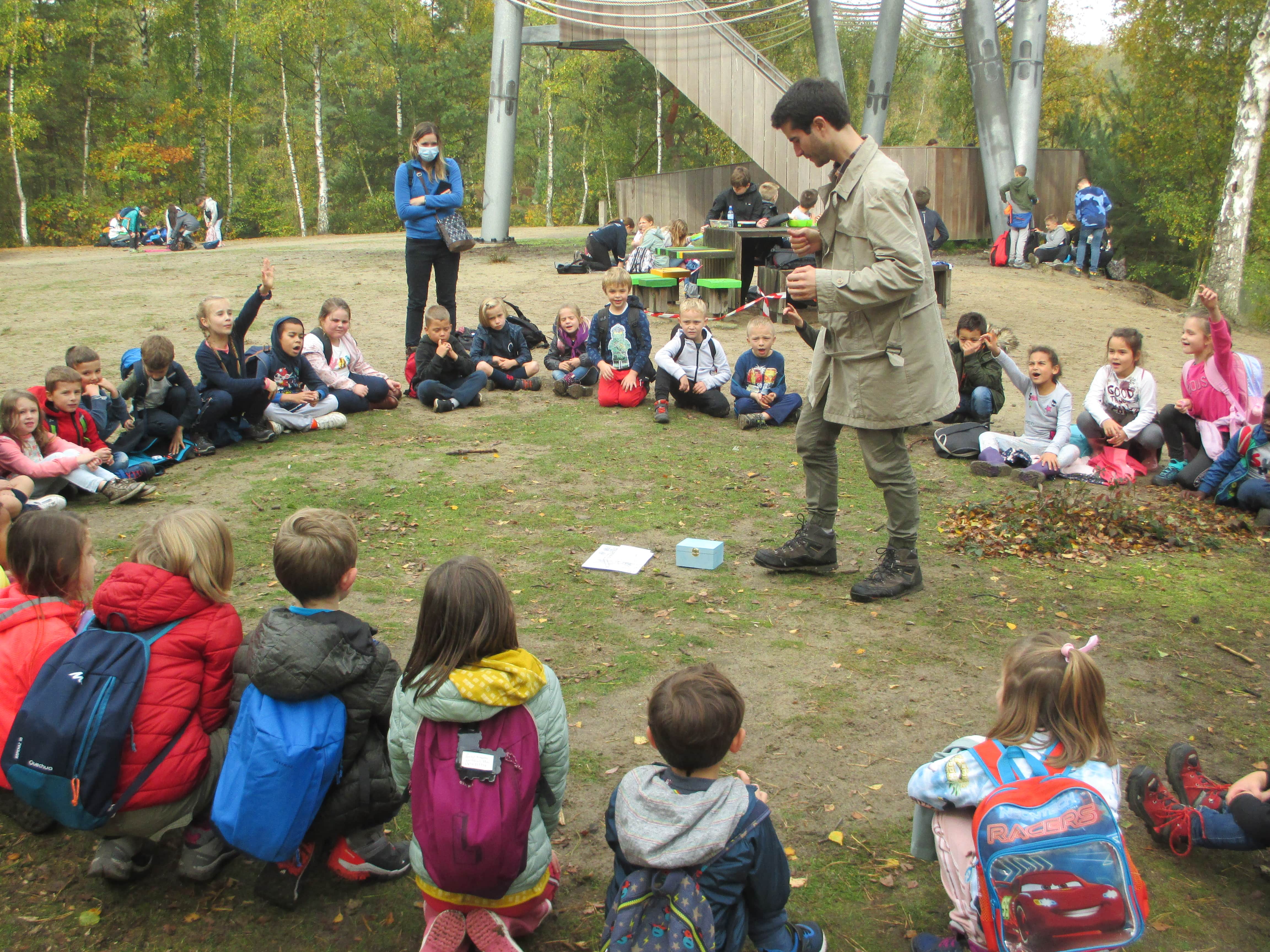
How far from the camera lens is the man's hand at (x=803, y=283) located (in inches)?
162

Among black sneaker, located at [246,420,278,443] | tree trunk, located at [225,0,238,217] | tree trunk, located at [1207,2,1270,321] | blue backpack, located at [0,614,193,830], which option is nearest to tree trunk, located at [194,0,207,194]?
tree trunk, located at [225,0,238,217]

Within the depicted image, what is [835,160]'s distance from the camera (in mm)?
4328

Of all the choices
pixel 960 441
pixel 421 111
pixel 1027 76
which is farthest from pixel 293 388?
pixel 421 111

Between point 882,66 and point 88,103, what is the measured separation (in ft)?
94.0

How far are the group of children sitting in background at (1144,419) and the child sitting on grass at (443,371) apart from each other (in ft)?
14.2

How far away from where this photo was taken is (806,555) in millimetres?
4883

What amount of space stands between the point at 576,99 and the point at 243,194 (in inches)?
582

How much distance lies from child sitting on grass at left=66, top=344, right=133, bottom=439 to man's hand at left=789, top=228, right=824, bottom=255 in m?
4.71

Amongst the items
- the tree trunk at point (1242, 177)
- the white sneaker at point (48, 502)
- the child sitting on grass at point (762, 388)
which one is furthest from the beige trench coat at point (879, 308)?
the tree trunk at point (1242, 177)

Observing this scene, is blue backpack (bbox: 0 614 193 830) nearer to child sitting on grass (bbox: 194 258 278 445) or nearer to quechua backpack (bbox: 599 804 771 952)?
quechua backpack (bbox: 599 804 771 952)

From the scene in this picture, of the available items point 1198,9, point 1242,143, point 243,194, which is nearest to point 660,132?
point 243,194

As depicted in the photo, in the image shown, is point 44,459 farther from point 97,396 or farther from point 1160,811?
point 1160,811

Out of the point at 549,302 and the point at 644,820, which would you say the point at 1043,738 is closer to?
the point at 644,820

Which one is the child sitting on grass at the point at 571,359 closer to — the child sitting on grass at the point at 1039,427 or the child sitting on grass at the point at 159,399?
the child sitting on grass at the point at 159,399
